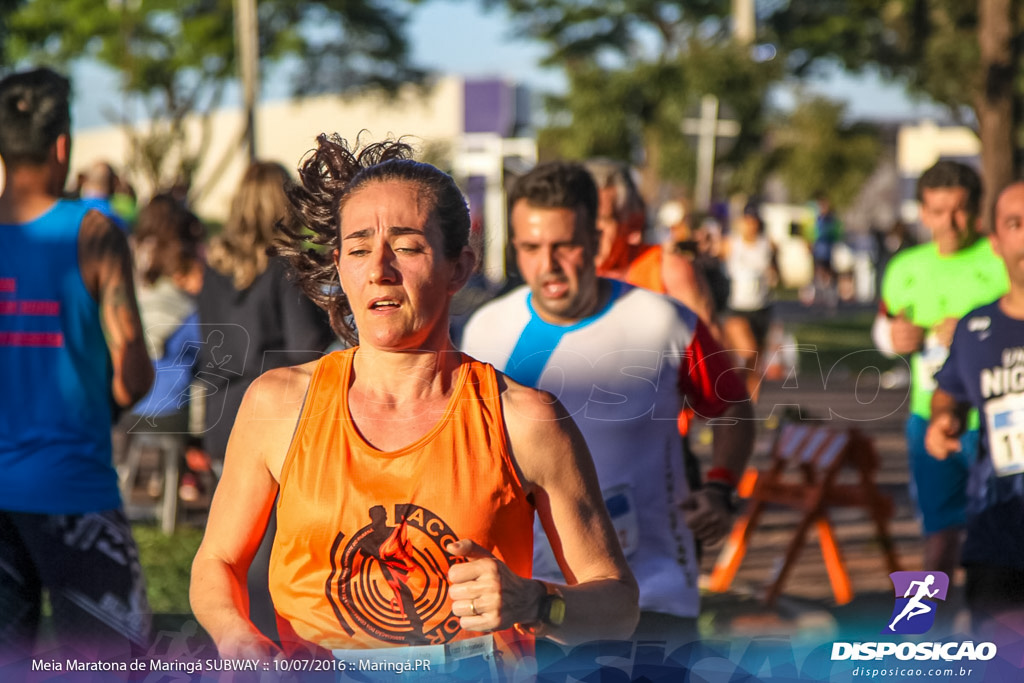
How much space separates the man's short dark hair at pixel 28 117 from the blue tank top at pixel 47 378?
152 millimetres

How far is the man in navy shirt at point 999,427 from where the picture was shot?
142 inches

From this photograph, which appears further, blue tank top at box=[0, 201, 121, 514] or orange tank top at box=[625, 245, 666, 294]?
orange tank top at box=[625, 245, 666, 294]

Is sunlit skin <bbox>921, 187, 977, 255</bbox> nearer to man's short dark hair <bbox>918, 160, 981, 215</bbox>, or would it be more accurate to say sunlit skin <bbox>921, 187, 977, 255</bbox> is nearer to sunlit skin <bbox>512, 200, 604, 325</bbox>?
man's short dark hair <bbox>918, 160, 981, 215</bbox>

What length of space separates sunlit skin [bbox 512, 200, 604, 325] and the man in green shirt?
5.86 ft

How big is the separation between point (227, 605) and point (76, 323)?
1375mm

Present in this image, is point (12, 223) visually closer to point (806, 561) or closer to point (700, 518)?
point (700, 518)

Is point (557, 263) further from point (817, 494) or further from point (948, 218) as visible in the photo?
point (817, 494)

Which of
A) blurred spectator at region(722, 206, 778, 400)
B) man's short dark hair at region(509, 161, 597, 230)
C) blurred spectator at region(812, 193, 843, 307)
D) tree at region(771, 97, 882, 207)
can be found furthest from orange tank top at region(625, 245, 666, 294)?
tree at region(771, 97, 882, 207)

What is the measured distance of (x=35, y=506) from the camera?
132 inches

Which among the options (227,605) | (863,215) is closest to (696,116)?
(227,605)

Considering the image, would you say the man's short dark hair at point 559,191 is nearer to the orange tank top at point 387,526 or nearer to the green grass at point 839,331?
the orange tank top at point 387,526

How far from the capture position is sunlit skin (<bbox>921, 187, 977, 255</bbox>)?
5258 mm

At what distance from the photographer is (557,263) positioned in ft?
12.1

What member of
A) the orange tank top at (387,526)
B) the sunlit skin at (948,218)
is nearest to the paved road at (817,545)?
the sunlit skin at (948,218)
